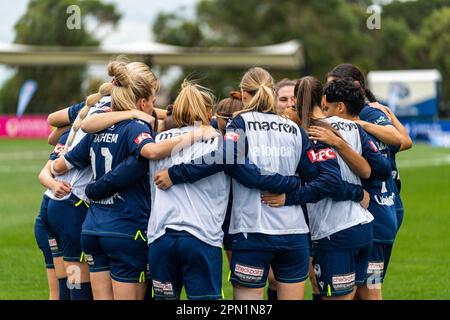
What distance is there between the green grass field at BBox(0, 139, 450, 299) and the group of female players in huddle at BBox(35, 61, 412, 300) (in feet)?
10.5

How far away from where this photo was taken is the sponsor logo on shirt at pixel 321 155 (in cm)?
675

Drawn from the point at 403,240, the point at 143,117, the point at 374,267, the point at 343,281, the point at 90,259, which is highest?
the point at 143,117

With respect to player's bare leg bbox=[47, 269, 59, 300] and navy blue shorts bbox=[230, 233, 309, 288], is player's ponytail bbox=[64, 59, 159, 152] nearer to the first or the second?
navy blue shorts bbox=[230, 233, 309, 288]

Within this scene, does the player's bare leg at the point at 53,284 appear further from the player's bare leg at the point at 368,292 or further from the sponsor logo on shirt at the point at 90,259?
the player's bare leg at the point at 368,292

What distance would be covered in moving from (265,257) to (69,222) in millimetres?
1837

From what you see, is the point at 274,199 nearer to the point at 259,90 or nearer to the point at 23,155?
the point at 259,90

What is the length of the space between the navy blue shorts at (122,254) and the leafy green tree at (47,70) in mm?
61242

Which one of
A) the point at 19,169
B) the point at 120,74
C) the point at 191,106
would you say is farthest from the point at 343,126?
the point at 19,169

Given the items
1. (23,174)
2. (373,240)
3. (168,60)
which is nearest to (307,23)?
(168,60)

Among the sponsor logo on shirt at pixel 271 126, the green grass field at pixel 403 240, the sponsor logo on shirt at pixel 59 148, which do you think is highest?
the sponsor logo on shirt at pixel 271 126

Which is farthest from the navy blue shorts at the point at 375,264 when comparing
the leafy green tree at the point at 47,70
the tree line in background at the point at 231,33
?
the leafy green tree at the point at 47,70

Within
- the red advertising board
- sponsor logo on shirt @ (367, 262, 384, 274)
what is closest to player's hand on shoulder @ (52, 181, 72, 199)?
sponsor logo on shirt @ (367, 262, 384, 274)

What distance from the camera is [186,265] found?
6520mm
